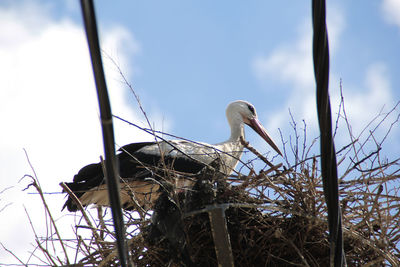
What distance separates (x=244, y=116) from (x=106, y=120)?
4984 mm

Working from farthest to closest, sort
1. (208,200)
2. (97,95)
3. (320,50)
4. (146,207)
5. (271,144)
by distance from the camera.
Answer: (271,144) → (146,207) → (208,200) → (320,50) → (97,95)

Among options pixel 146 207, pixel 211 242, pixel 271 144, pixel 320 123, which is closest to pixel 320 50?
pixel 320 123

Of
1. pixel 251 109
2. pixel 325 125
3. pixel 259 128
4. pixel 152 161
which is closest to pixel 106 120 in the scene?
pixel 325 125

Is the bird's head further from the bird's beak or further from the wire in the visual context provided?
the wire

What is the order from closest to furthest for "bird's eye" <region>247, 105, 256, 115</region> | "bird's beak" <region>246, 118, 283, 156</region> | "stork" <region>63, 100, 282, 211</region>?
"stork" <region>63, 100, 282, 211</region>
"bird's beak" <region>246, 118, 283, 156</region>
"bird's eye" <region>247, 105, 256, 115</region>

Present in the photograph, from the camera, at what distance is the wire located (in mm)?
2422

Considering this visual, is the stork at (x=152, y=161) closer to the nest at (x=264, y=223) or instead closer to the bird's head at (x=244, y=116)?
the bird's head at (x=244, y=116)

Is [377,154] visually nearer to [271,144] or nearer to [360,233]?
[360,233]

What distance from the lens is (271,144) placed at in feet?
22.6

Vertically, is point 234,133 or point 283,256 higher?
point 234,133

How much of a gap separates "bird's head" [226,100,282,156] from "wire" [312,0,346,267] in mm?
4190

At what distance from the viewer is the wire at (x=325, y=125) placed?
2.42 meters

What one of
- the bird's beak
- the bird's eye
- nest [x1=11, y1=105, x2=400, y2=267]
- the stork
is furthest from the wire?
the bird's eye

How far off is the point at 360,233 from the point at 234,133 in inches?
137
